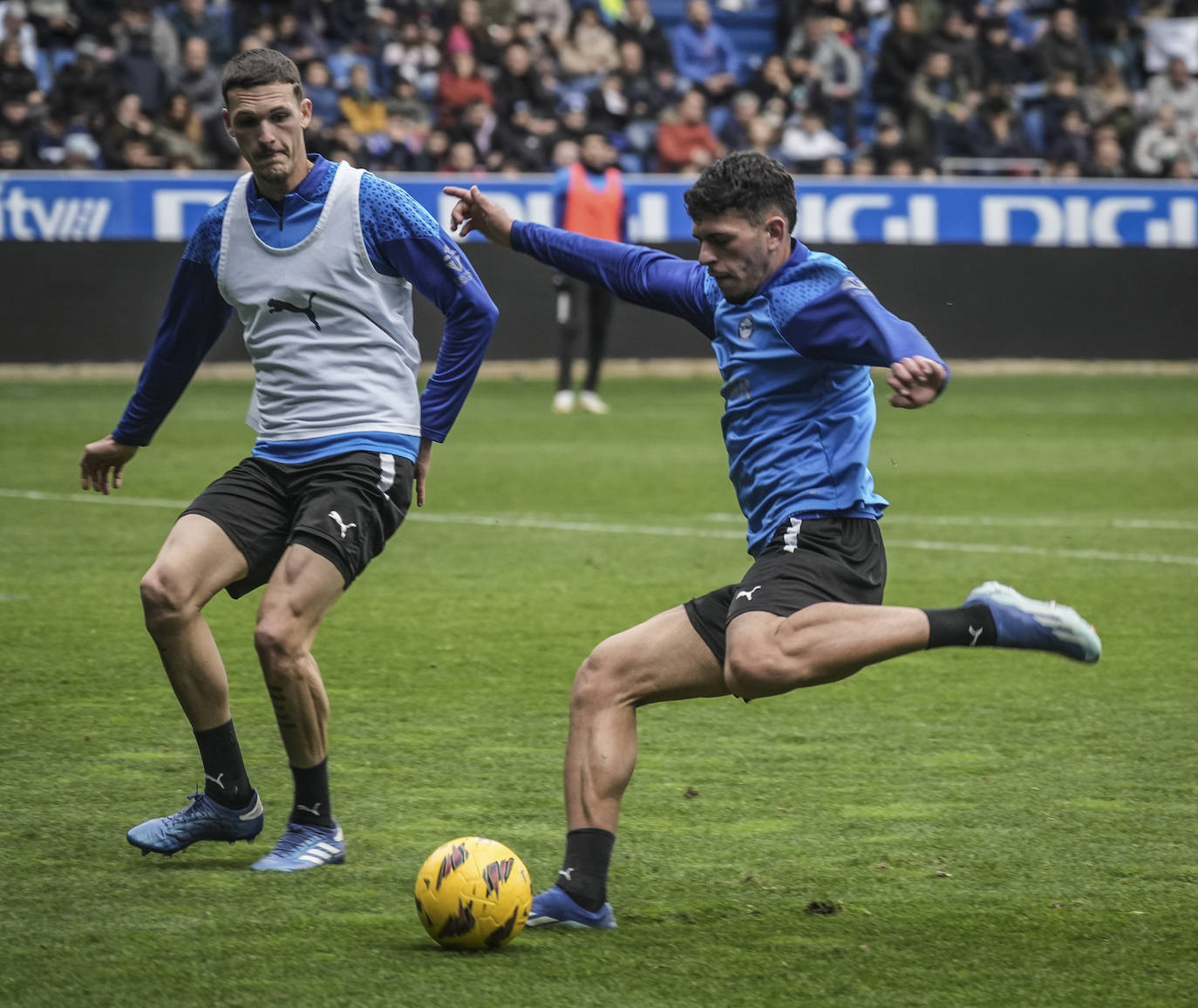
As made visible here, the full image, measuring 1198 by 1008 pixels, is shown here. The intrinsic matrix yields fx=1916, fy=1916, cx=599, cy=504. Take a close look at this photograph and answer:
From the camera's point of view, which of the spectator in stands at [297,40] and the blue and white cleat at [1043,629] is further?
the spectator in stands at [297,40]

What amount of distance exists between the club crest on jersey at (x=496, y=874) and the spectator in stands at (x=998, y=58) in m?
22.7

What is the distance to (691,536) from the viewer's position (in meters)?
11.3

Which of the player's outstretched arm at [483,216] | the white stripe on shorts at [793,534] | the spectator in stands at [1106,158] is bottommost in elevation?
the white stripe on shorts at [793,534]

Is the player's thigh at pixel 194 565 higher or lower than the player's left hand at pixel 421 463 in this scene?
lower

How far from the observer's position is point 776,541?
4785mm

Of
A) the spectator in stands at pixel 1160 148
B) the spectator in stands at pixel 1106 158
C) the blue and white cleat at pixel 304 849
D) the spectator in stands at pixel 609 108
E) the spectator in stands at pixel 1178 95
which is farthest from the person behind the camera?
the spectator in stands at pixel 1178 95

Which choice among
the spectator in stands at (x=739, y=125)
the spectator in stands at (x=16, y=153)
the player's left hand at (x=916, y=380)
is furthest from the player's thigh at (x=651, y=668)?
the spectator in stands at (x=739, y=125)

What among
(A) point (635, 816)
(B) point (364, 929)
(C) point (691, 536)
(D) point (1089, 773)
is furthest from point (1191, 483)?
(B) point (364, 929)

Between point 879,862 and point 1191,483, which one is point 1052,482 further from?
point 879,862

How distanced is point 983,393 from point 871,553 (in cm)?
1622

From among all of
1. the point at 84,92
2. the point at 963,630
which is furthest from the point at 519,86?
the point at 963,630

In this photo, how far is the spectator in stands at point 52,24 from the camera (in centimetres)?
2161

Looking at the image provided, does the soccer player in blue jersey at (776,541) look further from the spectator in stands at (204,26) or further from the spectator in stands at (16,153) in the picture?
the spectator in stands at (204,26)

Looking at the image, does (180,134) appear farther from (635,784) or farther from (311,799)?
(311,799)
